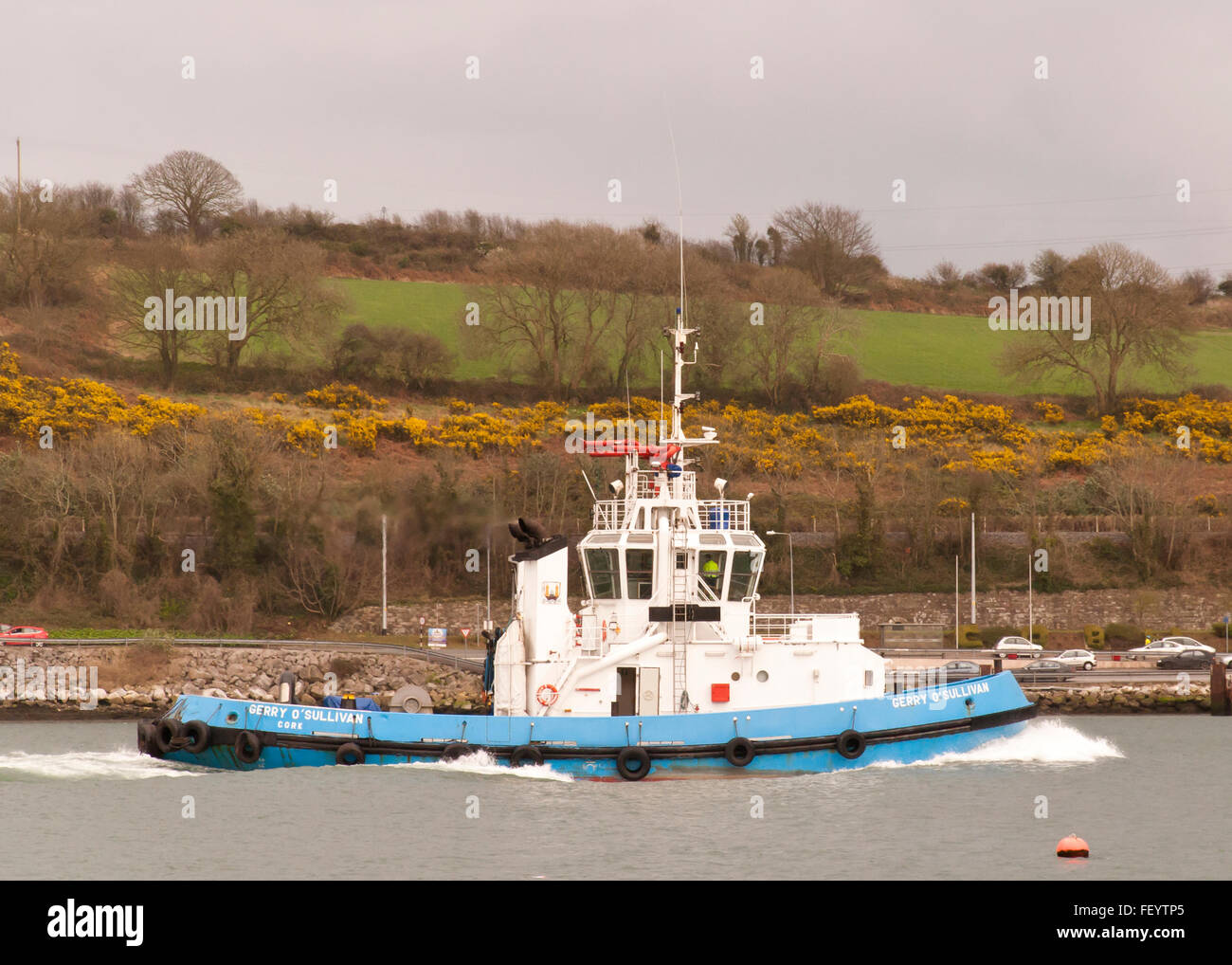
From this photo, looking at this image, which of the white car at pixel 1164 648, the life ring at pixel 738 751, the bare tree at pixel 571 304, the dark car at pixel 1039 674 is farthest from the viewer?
the bare tree at pixel 571 304

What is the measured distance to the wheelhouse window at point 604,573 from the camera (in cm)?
2533

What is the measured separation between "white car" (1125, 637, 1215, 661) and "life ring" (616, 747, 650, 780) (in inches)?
977

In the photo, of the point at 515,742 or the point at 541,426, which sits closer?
the point at 515,742

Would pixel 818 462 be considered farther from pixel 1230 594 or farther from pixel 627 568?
pixel 627 568

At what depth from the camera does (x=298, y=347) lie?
6900 cm

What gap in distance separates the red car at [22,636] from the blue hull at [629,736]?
19.5m

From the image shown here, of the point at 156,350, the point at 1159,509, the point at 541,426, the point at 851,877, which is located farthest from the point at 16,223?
the point at 851,877

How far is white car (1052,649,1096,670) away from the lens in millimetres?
42281

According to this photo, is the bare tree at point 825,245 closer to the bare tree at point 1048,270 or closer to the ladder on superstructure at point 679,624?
the bare tree at point 1048,270

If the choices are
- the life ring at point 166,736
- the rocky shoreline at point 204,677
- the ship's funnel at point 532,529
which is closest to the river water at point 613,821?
the life ring at point 166,736

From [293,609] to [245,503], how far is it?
13.5 feet

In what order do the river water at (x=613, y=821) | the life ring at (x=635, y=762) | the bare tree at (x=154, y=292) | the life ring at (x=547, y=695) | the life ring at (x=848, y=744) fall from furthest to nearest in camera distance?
the bare tree at (x=154, y=292) < the life ring at (x=547, y=695) < the life ring at (x=848, y=744) < the life ring at (x=635, y=762) < the river water at (x=613, y=821)

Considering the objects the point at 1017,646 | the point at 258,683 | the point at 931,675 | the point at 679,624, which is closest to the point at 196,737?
the point at 679,624

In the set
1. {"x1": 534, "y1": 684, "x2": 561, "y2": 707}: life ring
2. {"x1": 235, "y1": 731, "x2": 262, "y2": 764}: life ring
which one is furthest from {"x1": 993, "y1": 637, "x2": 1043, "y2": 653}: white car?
{"x1": 235, "y1": 731, "x2": 262, "y2": 764}: life ring
